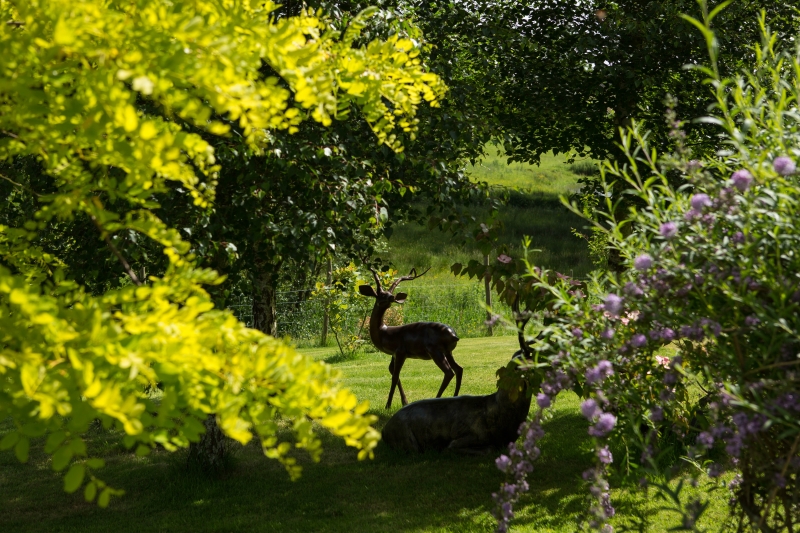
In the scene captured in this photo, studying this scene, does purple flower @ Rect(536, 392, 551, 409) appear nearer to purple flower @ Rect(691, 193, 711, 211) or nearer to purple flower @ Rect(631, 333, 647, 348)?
purple flower @ Rect(631, 333, 647, 348)

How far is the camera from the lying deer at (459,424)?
6.23 m

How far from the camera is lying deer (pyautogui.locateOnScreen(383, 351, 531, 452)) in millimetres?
6234

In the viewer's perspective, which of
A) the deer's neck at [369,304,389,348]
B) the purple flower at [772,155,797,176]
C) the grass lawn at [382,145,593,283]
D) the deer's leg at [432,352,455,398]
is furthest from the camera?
the grass lawn at [382,145,593,283]

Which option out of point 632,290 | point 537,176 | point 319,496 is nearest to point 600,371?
point 632,290

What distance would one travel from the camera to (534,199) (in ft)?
124

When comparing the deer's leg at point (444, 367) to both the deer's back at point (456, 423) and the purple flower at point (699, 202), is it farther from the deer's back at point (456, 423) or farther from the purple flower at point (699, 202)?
the purple flower at point (699, 202)

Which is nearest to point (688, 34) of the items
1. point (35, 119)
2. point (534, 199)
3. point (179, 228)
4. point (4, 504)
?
point (179, 228)

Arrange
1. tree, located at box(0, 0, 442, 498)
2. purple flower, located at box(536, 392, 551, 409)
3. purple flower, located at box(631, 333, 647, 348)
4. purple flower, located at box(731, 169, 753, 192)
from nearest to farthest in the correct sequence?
tree, located at box(0, 0, 442, 498) < purple flower, located at box(731, 169, 753, 192) < purple flower, located at box(631, 333, 647, 348) < purple flower, located at box(536, 392, 551, 409)

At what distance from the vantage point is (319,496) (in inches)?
222

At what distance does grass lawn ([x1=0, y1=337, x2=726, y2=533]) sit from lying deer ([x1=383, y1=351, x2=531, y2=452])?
0.12 metres

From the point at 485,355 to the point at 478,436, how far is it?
627cm

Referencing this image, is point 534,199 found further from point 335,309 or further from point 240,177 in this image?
point 240,177

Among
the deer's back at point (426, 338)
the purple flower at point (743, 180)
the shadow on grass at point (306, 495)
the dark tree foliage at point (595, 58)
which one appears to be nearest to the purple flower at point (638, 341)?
the purple flower at point (743, 180)

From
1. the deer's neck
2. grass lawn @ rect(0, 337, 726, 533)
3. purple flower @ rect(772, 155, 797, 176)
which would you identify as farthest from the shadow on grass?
purple flower @ rect(772, 155, 797, 176)
